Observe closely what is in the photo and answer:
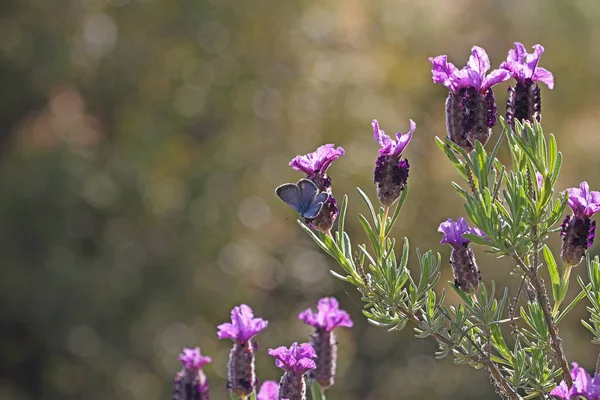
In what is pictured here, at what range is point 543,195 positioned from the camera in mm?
999

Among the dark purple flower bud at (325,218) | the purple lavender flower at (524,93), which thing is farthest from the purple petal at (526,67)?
the dark purple flower bud at (325,218)

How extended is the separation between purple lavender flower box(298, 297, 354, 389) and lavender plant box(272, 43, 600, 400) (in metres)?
0.30

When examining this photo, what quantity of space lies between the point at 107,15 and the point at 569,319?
3.60 metres

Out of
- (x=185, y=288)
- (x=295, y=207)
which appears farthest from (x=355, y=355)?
(x=295, y=207)

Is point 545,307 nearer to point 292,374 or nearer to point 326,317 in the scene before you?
point 292,374

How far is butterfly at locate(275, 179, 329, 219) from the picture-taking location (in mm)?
1060

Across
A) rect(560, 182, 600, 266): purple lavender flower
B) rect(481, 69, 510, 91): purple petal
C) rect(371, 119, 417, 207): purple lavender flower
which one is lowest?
rect(560, 182, 600, 266): purple lavender flower

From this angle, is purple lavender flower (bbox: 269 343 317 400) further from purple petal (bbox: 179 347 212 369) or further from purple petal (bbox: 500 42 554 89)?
purple petal (bbox: 500 42 554 89)

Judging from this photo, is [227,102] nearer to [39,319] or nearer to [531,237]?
[39,319]

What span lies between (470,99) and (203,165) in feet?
16.9

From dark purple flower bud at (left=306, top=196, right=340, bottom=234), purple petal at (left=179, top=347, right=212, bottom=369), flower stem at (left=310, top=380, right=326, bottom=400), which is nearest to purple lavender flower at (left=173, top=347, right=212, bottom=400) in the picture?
purple petal at (left=179, top=347, right=212, bottom=369)

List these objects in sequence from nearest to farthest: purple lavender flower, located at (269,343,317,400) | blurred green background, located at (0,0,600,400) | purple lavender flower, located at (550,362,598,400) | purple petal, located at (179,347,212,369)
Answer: purple lavender flower, located at (550,362,598,400) < purple lavender flower, located at (269,343,317,400) < purple petal, located at (179,347,212,369) < blurred green background, located at (0,0,600,400)

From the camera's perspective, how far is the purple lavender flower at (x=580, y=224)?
1064 millimetres

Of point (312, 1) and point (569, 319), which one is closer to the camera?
point (569, 319)
